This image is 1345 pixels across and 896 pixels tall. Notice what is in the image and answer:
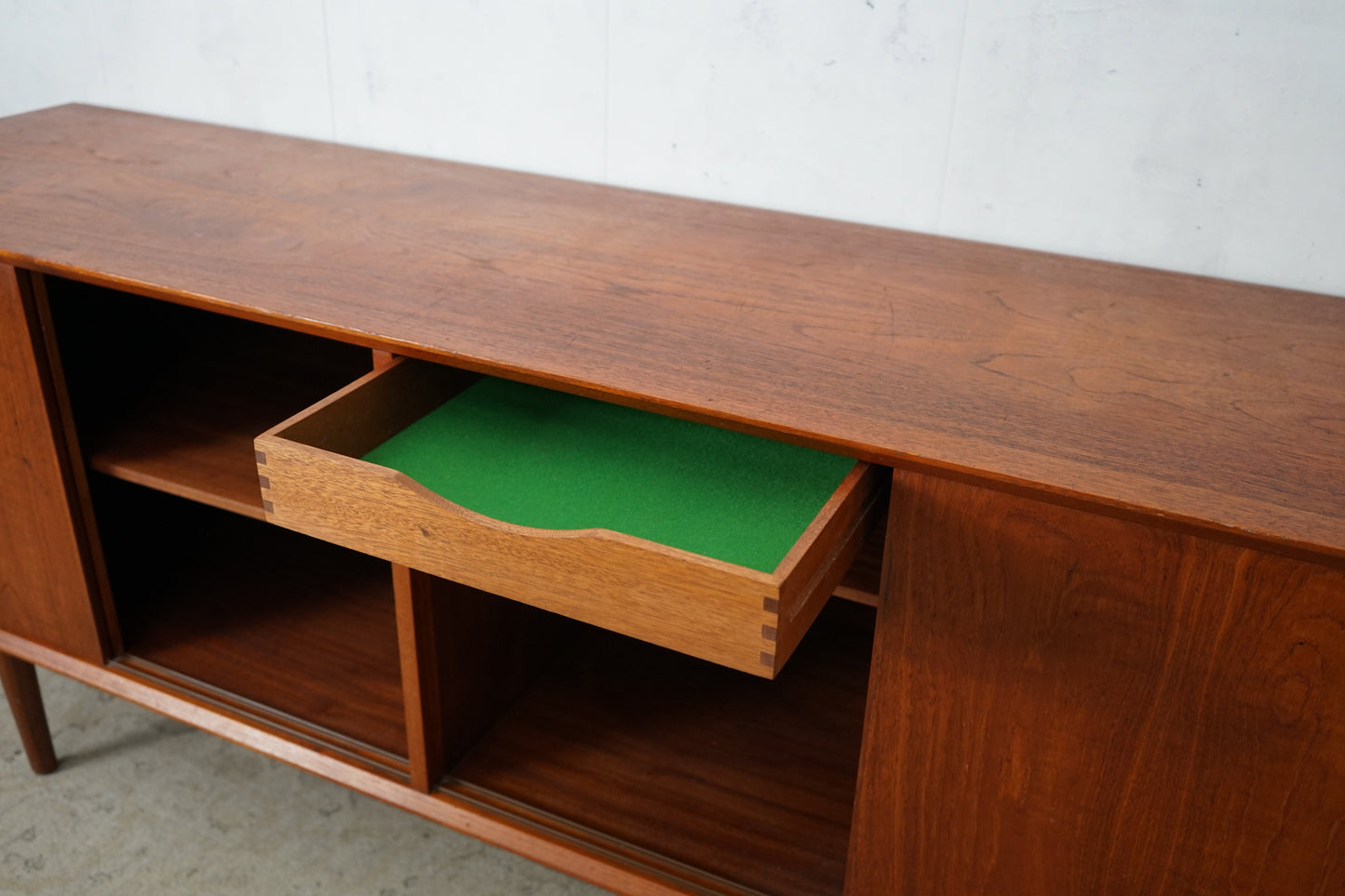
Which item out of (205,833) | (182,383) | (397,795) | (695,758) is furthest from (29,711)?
(695,758)

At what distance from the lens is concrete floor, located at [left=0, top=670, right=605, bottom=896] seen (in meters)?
1.32

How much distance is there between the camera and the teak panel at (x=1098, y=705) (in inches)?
28.7

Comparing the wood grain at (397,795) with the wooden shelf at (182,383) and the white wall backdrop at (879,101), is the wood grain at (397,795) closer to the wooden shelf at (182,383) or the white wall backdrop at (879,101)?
the wooden shelf at (182,383)

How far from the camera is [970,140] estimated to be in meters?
1.14

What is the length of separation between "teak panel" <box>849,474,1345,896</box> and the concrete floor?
2.15 ft

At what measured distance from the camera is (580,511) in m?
0.89

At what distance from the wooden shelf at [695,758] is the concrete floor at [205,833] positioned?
0.79 feet

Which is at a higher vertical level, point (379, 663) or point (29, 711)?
point (379, 663)

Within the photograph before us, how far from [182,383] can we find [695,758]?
786mm

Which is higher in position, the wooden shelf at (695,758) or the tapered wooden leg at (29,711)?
the wooden shelf at (695,758)

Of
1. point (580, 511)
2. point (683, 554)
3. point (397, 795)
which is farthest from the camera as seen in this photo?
point (397, 795)

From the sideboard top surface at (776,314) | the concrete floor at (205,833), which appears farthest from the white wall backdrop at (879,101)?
the concrete floor at (205,833)

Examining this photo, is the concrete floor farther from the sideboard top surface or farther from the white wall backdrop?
the white wall backdrop

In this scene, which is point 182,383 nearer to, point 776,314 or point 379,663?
point 379,663
